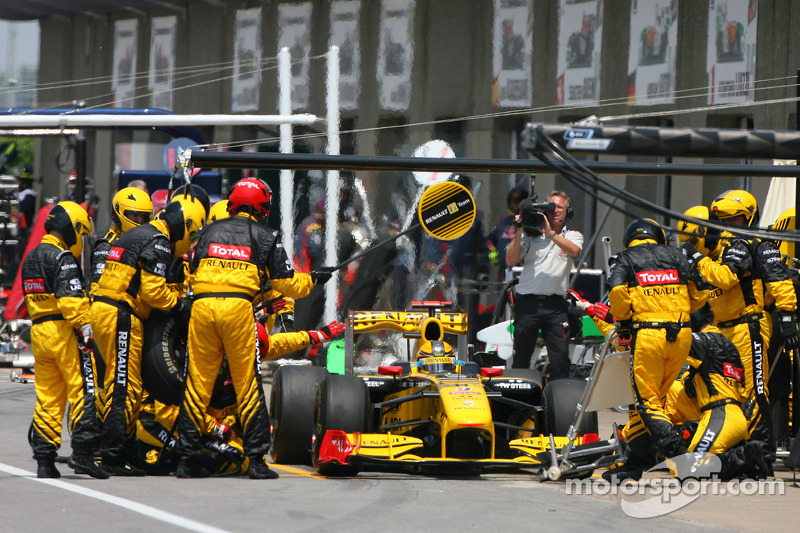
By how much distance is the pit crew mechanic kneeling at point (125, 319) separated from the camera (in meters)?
8.24

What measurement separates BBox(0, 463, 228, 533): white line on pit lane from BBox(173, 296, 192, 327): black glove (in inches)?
57.2

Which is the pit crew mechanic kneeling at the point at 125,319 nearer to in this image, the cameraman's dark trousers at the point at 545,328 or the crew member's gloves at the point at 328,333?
the crew member's gloves at the point at 328,333

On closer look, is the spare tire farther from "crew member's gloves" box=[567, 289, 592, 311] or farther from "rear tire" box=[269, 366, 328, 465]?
"crew member's gloves" box=[567, 289, 592, 311]

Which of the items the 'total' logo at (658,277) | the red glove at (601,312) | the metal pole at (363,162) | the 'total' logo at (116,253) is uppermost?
the metal pole at (363,162)

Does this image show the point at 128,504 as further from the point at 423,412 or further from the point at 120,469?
the point at 423,412

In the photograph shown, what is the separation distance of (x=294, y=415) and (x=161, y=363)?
41.1 inches

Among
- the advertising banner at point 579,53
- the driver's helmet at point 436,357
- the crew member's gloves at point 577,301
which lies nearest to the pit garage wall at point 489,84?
the advertising banner at point 579,53

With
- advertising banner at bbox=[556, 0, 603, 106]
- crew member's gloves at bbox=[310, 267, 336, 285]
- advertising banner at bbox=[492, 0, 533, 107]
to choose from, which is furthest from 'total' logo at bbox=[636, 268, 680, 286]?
advertising banner at bbox=[492, 0, 533, 107]

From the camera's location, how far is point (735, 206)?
9375 mm

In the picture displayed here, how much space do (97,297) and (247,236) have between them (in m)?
1.15

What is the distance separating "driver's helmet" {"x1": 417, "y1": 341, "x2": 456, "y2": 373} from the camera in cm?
874

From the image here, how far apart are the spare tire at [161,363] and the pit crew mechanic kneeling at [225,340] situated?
44cm

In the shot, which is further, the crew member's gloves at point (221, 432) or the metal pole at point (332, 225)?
the metal pole at point (332, 225)

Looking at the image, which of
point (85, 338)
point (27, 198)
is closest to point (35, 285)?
point (85, 338)
